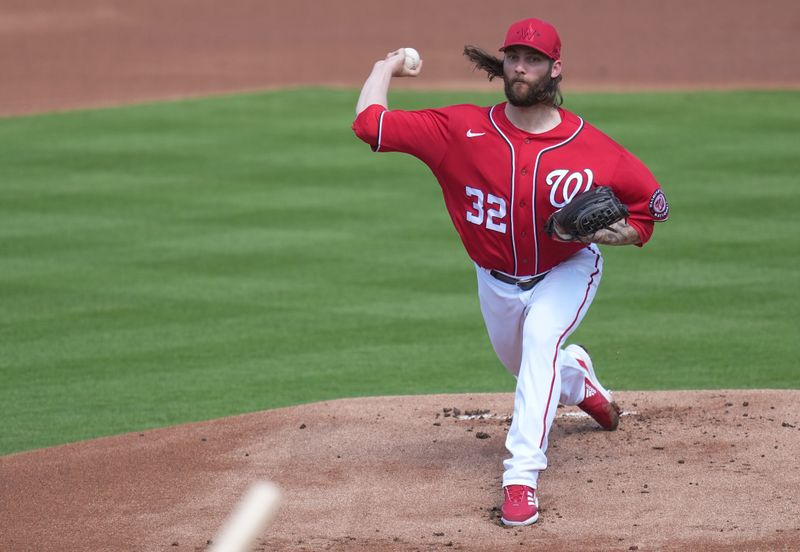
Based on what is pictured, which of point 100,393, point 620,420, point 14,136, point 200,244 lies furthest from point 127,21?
point 620,420

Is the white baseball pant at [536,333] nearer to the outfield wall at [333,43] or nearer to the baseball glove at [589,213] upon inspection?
the baseball glove at [589,213]

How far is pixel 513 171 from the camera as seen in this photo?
218 inches

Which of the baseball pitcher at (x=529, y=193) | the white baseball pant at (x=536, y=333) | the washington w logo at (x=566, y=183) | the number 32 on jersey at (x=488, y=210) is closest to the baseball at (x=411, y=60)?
the baseball pitcher at (x=529, y=193)

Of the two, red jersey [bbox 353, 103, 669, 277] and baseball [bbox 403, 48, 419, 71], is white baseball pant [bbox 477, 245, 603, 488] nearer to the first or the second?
red jersey [bbox 353, 103, 669, 277]

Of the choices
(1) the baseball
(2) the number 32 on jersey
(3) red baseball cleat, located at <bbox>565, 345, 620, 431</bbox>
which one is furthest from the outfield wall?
(2) the number 32 on jersey

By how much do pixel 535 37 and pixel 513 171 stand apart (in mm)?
545

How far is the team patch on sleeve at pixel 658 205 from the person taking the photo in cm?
548

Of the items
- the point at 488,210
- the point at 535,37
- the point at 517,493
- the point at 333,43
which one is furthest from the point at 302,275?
the point at 333,43

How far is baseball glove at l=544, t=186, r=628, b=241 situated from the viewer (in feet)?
17.2

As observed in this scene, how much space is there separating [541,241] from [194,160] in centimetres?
967

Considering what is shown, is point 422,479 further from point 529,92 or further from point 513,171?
point 529,92

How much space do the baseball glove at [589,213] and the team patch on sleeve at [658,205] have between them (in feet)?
0.55

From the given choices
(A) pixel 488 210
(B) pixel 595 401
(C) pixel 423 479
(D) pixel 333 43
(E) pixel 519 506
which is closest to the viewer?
(E) pixel 519 506

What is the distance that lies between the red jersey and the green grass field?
7.82 feet
